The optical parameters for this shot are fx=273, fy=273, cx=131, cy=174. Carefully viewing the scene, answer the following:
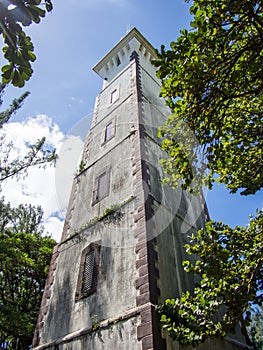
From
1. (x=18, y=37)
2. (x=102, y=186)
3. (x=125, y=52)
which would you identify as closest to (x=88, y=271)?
(x=102, y=186)

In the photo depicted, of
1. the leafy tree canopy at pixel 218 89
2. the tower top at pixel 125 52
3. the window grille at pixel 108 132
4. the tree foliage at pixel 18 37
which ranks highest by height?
the tower top at pixel 125 52

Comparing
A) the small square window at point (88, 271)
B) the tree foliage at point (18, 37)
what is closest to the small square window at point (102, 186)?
the small square window at point (88, 271)

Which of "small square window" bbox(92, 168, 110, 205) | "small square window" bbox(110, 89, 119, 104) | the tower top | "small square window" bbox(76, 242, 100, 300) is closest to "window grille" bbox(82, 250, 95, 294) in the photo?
"small square window" bbox(76, 242, 100, 300)

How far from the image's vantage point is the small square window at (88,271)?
8364mm

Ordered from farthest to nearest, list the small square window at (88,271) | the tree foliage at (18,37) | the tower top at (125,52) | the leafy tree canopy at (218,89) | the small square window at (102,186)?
the tower top at (125,52), the small square window at (102,186), the small square window at (88,271), the leafy tree canopy at (218,89), the tree foliage at (18,37)

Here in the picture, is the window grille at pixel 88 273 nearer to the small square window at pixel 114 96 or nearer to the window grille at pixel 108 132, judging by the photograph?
the window grille at pixel 108 132

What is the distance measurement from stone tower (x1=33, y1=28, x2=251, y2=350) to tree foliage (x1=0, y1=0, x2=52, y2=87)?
18.5 feet

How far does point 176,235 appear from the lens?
9.10 metres

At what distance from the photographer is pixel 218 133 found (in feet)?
20.8

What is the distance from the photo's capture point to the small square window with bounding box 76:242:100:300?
329 inches

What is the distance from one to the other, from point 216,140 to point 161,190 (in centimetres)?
400

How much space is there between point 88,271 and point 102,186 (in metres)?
3.85

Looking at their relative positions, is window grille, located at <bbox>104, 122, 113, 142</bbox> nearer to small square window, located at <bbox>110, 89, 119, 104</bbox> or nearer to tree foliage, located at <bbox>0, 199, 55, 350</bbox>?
small square window, located at <bbox>110, 89, 119, 104</bbox>

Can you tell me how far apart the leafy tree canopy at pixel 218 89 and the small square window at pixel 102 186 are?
442cm
